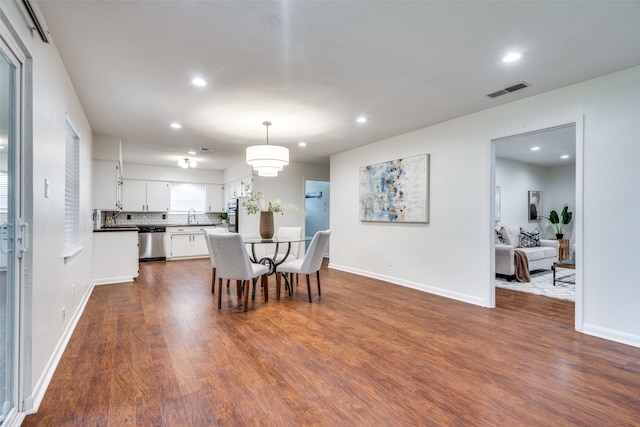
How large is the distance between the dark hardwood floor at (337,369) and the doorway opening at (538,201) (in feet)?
2.39

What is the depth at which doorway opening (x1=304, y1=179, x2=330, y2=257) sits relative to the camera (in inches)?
349

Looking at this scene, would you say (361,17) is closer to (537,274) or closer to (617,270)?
(617,270)

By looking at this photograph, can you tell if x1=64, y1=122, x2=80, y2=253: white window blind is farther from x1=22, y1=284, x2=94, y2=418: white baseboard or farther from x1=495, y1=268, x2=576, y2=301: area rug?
x1=495, y1=268, x2=576, y2=301: area rug

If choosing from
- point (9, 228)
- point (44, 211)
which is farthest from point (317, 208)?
point (9, 228)

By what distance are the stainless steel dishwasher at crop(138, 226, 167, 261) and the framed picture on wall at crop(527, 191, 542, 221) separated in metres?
9.00

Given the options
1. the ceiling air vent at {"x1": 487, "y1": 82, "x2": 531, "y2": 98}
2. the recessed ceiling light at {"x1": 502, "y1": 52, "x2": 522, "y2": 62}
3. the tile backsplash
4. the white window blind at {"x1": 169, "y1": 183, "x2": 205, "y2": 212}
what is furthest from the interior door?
the white window blind at {"x1": 169, "y1": 183, "x2": 205, "y2": 212}

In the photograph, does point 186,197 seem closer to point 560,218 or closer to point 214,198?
point 214,198

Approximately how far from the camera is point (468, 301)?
402 cm

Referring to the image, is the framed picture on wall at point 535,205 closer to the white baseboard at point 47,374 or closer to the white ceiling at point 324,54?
the white ceiling at point 324,54

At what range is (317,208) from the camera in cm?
904

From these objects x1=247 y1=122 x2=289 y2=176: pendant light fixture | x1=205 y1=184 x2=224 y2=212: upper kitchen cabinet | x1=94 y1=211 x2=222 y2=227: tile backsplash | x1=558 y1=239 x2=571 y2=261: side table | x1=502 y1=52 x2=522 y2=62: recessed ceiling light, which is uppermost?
x1=502 y1=52 x2=522 y2=62: recessed ceiling light

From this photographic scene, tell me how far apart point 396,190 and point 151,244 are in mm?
5937

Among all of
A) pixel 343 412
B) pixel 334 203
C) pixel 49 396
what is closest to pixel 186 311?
pixel 49 396

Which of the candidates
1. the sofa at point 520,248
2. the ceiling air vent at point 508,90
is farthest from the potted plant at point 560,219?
the ceiling air vent at point 508,90
